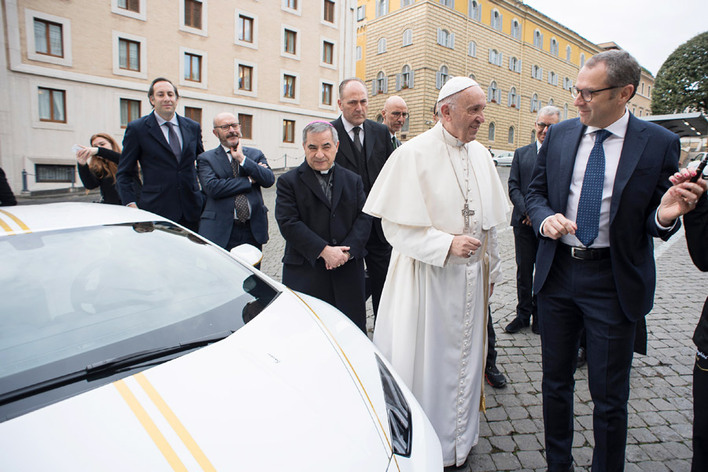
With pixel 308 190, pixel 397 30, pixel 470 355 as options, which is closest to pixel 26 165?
pixel 308 190

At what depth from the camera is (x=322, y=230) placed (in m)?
3.07

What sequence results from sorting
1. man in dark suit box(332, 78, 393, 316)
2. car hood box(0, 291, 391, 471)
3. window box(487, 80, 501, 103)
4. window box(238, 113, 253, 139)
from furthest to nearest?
1. window box(487, 80, 501, 103)
2. window box(238, 113, 253, 139)
3. man in dark suit box(332, 78, 393, 316)
4. car hood box(0, 291, 391, 471)

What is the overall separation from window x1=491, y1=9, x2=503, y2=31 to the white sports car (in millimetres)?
47254

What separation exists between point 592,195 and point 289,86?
28219 mm

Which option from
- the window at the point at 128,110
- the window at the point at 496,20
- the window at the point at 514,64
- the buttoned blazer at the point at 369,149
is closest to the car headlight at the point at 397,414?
the buttoned blazer at the point at 369,149

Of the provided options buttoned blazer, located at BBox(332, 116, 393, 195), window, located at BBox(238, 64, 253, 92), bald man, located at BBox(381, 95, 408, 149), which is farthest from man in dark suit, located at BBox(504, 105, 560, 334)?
window, located at BBox(238, 64, 253, 92)

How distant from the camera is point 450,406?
8.21 ft

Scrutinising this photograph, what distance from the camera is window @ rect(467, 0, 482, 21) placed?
3943cm

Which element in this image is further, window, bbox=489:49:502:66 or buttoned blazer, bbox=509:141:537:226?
window, bbox=489:49:502:66

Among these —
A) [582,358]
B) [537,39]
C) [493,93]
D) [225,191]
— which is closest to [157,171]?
[225,191]

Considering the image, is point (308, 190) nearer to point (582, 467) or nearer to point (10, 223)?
point (10, 223)

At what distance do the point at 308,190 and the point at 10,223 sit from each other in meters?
1.67

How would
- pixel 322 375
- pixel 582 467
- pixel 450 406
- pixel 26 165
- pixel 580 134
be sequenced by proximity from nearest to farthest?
pixel 322 375
pixel 580 134
pixel 582 467
pixel 450 406
pixel 26 165

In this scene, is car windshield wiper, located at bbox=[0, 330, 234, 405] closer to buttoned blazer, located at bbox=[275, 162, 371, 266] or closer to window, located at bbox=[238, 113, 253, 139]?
buttoned blazer, located at bbox=[275, 162, 371, 266]
